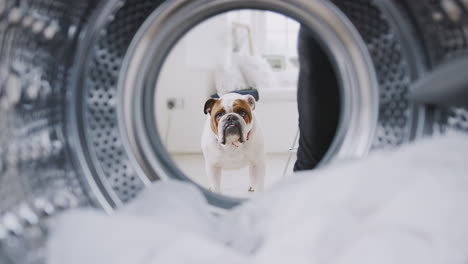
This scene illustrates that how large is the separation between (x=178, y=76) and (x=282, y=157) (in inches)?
35.0

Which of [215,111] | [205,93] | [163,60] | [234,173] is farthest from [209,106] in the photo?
[205,93]

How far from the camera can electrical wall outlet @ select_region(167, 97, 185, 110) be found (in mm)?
2689

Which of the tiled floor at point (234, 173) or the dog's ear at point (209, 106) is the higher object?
the dog's ear at point (209, 106)

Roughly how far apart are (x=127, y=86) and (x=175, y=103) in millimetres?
2148

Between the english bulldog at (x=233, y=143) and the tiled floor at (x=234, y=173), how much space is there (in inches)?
5.1

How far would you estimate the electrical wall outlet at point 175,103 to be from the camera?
269cm

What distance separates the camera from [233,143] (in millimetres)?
1503

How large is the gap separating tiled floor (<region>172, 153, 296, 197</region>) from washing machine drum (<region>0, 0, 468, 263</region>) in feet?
3.52

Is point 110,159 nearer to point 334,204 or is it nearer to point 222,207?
point 222,207

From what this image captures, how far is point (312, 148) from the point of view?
102 cm

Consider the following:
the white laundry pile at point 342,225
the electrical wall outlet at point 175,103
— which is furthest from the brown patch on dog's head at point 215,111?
the electrical wall outlet at point 175,103

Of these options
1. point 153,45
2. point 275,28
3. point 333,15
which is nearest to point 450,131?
point 333,15

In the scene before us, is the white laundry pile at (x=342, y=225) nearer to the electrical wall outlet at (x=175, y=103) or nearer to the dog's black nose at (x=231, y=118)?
the dog's black nose at (x=231, y=118)

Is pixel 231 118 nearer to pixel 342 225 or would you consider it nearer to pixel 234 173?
pixel 234 173
